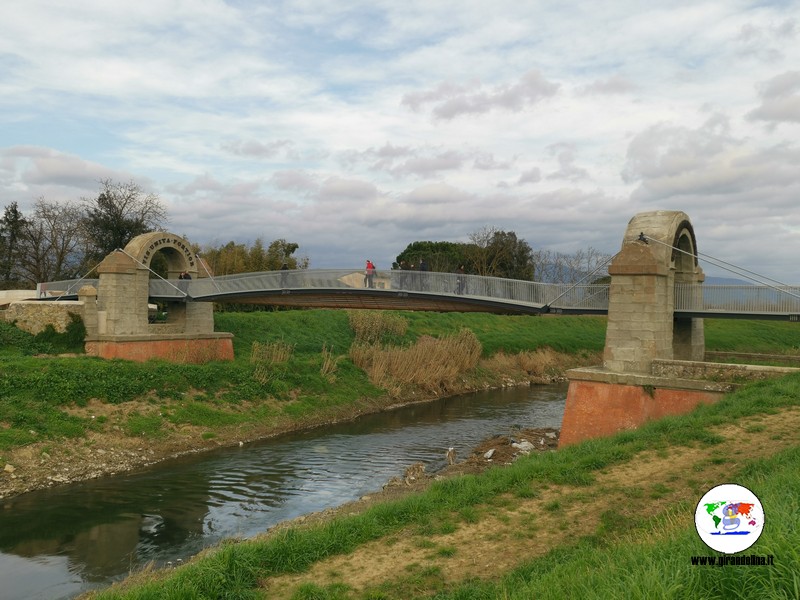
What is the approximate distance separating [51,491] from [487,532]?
1270cm

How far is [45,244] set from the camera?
48.8 meters

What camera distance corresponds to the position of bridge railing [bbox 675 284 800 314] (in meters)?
17.9

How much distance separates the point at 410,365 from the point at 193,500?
17.5 meters

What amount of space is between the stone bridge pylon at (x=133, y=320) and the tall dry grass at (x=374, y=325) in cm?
1145

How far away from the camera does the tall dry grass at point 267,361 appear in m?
27.7

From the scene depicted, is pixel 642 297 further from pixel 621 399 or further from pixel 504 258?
pixel 504 258

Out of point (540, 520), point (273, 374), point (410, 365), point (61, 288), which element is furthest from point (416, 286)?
point (61, 288)

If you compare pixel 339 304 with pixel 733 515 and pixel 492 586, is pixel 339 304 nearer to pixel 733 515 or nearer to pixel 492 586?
pixel 492 586

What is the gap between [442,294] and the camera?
24.8m

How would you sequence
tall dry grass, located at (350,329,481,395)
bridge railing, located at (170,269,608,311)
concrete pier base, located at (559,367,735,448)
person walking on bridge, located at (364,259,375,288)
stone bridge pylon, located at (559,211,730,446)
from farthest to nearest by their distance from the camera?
tall dry grass, located at (350,329,481,395)
person walking on bridge, located at (364,259,375,288)
bridge railing, located at (170,269,608,311)
stone bridge pylon, located at (559,211,730,446)
concrete pier base, located at (559,367,735,448)

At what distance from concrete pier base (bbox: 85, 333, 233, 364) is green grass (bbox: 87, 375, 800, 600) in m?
18.4

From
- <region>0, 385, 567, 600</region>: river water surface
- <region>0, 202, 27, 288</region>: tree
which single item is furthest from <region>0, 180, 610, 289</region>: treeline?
<region>0, 385, 567, 600</region>: river water surface

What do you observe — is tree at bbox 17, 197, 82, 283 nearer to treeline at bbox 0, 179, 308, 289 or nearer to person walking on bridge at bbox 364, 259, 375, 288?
treeline at bbox 0, 179, 308, 289

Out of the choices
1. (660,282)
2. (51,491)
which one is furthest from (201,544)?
(660,282)
